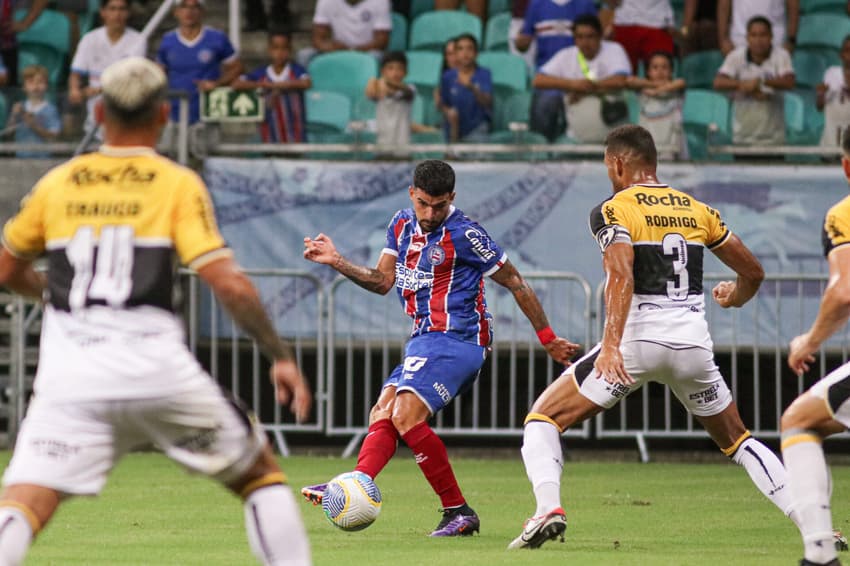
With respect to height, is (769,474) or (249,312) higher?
(249,312)

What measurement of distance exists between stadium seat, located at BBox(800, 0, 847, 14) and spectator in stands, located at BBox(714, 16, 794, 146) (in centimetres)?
145

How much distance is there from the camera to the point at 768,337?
15398 mm

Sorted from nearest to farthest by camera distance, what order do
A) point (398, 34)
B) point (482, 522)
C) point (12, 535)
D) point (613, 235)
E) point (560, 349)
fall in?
point (12, 535), point (613, 235), point (560, 349), point (482, 522), point (398, 34)

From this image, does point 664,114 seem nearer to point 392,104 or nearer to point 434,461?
point 392,104

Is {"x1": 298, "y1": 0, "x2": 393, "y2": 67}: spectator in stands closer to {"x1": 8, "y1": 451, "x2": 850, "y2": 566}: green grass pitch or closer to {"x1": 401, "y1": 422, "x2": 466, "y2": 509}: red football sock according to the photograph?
{"x1": 8, "y1": 451, "x2": 850, "y2": 566}: green grass pitch

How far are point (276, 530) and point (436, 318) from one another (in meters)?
4.33

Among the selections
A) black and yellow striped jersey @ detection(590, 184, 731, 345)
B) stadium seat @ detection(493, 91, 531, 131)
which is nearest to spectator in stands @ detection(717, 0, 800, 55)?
stadium seat @ detection(493, 91, 531, 131)

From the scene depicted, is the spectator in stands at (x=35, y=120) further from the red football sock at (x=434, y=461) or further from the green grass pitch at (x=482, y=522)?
the red football sock at (x=434, y=461)

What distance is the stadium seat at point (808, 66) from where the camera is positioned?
53.0 ft

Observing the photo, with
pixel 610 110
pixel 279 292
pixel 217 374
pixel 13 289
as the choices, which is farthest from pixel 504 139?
pixel 13 289

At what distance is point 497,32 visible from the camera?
1798 centimetres

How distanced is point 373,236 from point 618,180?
7083mm

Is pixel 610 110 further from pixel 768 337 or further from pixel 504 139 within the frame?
pixel 768 337

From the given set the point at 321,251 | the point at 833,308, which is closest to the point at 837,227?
the point at 833,308
